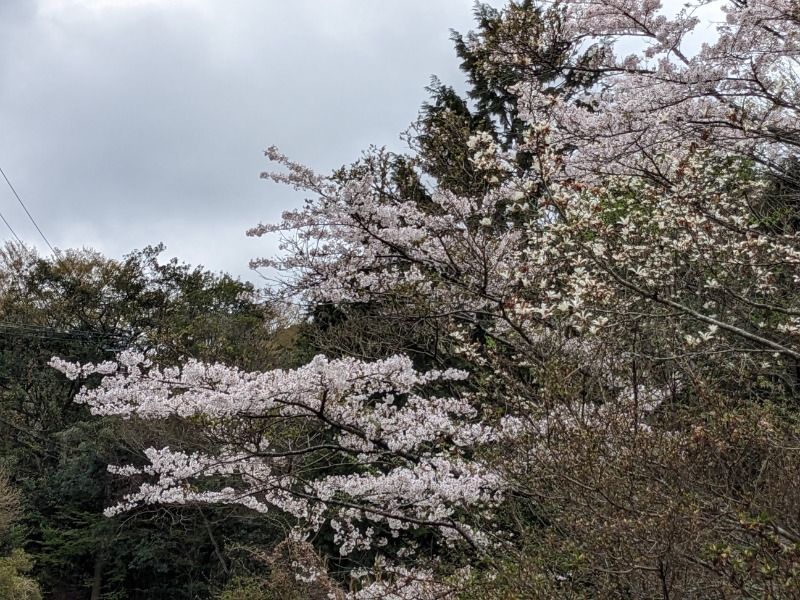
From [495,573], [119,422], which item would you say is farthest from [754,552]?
[119,422]

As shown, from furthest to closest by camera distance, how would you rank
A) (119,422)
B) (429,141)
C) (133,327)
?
(133,327) → (119,422) → (429,141)

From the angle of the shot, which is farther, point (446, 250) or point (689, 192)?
point (446, 250)

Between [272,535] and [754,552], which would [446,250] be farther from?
[272,535]

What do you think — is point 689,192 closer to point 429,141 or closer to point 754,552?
point 754,552

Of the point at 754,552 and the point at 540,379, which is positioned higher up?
the point at 540,379

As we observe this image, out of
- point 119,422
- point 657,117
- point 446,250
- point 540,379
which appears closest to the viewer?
point 540,379

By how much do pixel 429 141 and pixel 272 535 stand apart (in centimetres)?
928

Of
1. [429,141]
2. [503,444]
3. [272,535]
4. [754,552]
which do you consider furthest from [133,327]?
[754,552]

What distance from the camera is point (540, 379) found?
10.6 feet

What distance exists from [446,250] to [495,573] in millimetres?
2677

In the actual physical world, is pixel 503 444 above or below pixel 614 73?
below

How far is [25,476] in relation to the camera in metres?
16.5


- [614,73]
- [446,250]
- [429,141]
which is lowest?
[446,250]

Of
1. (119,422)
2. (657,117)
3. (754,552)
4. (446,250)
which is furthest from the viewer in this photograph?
(119,422)
